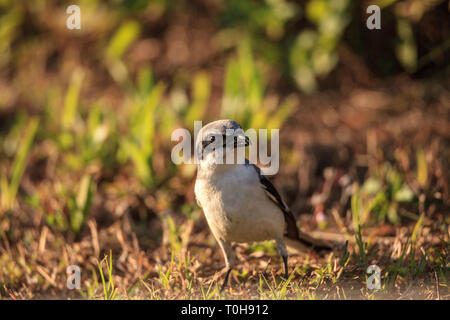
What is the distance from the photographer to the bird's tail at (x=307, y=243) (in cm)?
440

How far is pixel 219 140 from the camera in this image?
3.62m

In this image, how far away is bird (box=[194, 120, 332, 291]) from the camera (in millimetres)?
3725

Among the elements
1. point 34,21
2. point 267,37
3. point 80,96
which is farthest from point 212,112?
point 34,21

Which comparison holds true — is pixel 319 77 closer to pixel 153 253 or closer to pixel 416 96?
pixel 416 96

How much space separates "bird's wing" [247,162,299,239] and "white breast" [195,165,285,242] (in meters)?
0.05

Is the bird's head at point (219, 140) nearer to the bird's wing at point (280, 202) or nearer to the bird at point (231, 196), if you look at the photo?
the bird at point (231, 196)

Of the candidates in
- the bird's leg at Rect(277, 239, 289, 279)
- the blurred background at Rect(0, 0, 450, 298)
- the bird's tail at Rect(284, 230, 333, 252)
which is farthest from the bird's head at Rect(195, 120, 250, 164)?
the bird's tail at Rect(284, 230, 333, 252)

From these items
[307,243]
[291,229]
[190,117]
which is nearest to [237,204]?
[291,229]

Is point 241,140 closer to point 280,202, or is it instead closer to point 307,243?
point 280,202

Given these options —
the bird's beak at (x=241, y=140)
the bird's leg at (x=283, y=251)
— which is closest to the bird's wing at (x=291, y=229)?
the bird's leg at (x=283, y=251)

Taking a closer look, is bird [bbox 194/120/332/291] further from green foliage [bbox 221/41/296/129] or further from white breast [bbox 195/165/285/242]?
green foliage [bbox 221/41/296/129]

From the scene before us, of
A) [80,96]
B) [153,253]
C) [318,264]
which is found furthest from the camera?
[80,96]

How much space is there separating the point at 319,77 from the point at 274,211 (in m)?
3.43
